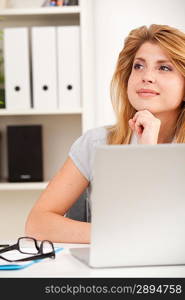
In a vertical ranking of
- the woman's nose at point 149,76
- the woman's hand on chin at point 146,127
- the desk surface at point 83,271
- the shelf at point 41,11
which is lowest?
the desk surface at point 83,271

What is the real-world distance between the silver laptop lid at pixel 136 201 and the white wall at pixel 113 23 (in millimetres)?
2106

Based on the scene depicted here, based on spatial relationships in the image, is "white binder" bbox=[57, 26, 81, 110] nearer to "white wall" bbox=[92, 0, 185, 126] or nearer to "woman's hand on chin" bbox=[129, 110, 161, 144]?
"white wall" bbox=[92, 0, 185, 126]

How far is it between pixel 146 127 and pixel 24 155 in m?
1.35

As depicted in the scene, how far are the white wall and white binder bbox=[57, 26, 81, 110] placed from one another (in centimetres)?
30

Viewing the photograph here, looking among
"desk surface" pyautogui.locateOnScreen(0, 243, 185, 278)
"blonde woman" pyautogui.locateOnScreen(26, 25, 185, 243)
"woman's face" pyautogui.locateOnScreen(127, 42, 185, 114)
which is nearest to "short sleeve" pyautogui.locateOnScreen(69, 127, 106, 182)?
"blonde woman" pyautogui.locateOnScreen(26, 25, 185, 243)

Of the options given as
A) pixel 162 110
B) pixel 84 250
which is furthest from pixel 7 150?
pixel 84 250

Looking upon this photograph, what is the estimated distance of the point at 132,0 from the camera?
10.6 feet

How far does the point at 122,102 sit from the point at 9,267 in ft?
3.53

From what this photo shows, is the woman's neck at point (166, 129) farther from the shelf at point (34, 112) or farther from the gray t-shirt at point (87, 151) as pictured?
the shelf at point (34, 112)

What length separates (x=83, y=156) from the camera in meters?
2.04

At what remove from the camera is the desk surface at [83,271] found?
109 cm

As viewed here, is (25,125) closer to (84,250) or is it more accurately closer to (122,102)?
(122,102)

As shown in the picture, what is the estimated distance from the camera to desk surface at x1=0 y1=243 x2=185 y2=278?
109 cm

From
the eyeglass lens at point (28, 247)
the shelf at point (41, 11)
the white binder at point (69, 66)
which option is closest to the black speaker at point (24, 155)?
the white binder at point (69, 66)
